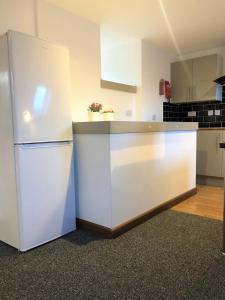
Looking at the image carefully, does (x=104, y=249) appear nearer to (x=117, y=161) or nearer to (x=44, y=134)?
(x=117, y=161)

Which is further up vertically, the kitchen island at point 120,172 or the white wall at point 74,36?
the white wall at point 74,36

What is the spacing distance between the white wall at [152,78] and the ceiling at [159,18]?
0.23 m

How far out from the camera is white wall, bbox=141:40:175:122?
386cm

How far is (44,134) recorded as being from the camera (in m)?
2.08

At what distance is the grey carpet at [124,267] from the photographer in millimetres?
1502

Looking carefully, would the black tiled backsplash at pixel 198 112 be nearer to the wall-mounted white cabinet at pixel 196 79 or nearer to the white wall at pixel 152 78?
the wall-mounted white cabinet at pixel 196 79

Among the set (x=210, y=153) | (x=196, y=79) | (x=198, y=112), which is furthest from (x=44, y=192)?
(x=198, y=112)

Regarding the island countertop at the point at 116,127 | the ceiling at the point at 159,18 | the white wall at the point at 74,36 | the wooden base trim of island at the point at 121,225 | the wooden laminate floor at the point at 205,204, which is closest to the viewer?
the island countertop at the point at 116,127

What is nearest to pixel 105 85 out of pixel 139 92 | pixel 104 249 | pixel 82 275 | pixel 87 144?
pixel 139 92

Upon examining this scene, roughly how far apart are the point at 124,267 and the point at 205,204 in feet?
5.53

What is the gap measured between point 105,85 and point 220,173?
7.36ft

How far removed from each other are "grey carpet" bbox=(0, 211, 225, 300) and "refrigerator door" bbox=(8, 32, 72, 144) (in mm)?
902

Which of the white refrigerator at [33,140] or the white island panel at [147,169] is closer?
the white refrigerator at [33,140]

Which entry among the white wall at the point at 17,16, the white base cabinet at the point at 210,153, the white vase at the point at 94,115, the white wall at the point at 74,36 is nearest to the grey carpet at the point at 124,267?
the white vase at the point at 94,115
